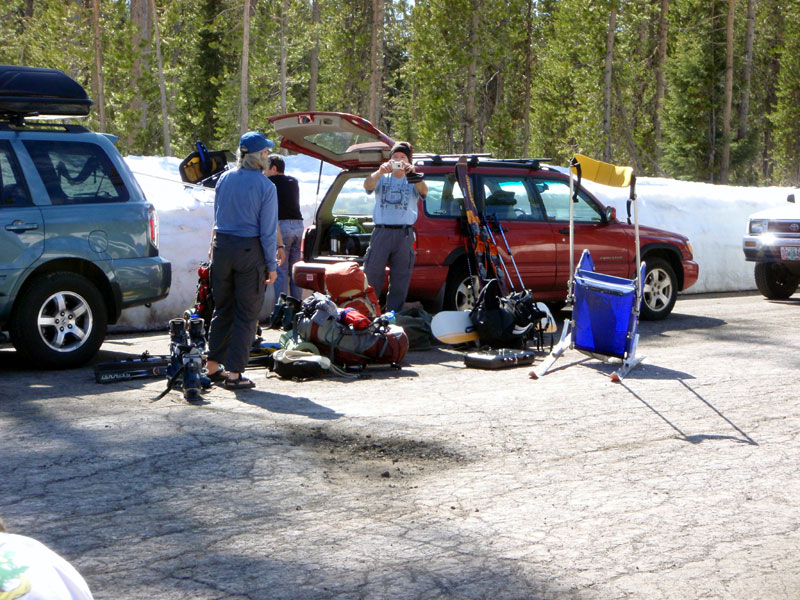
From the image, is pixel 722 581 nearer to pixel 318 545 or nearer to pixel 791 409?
pixel 318 545

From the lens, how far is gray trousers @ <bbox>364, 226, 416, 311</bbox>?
10148 millimetres

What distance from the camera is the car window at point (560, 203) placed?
1188cm

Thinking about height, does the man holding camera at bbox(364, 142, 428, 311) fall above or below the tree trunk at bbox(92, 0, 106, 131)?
below

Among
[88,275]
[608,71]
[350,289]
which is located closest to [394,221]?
[350,289]

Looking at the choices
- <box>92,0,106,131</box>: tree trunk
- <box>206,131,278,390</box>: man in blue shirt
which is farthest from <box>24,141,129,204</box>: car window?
<box>92,0,106,131</box>: tree trunk

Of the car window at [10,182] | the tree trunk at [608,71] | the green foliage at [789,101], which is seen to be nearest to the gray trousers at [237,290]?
the car window at [10,182]

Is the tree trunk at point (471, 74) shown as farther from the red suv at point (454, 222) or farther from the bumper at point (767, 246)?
the red suv at point (454, 222)

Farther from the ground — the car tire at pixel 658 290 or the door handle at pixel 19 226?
the door handle at pixel 19 226

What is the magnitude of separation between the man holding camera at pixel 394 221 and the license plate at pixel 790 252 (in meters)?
6.60

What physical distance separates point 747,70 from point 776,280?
3038cm

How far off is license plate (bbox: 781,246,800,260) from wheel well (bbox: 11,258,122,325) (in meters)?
9.46

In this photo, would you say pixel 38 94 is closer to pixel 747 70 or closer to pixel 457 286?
pixel 457 286

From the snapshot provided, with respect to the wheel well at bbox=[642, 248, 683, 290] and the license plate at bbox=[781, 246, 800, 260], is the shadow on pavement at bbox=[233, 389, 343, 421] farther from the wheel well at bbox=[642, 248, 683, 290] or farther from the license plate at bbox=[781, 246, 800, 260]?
the license plate at bbox=[781, 246, 800, 260]

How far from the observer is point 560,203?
39.3ft
